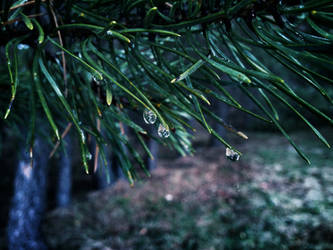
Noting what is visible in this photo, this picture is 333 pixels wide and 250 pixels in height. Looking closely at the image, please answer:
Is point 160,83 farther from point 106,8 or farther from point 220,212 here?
point 220,212

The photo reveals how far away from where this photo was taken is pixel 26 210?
2650 millimetres

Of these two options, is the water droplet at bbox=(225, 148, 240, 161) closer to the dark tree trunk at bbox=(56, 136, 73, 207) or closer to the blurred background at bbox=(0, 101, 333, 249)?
the blurred background at bbox=(0, 101, 333, 249)

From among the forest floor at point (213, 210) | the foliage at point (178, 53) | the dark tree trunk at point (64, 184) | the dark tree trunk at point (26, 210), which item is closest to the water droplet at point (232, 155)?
the foliage at point (178, 53)

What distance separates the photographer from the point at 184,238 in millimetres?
2469

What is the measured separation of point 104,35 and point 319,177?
3935 millimetres


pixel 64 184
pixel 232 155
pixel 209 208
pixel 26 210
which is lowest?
pixel 232 155

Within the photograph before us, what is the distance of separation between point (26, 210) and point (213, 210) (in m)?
2.23

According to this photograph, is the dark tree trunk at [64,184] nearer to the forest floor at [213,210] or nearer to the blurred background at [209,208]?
the blurred background at [209,208]

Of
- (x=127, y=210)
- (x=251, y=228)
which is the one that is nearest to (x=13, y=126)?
(x=251, y=228)

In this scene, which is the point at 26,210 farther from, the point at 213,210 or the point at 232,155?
the point at 232,155

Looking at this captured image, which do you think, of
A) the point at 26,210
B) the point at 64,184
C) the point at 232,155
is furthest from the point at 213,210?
the point at 64,184

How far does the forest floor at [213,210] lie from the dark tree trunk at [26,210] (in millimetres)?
358

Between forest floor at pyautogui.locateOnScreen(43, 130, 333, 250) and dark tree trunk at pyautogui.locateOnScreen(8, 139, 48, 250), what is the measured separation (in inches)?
14.1

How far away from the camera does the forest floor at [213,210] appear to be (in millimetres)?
2271
